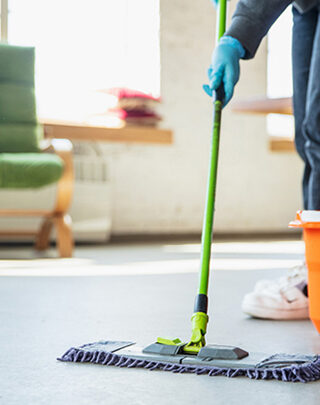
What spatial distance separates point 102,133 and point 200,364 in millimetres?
3171

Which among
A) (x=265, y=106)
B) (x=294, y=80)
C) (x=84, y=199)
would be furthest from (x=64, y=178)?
(x=294, y=80)

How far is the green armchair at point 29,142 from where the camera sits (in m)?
2.91

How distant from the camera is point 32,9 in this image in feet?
13.3

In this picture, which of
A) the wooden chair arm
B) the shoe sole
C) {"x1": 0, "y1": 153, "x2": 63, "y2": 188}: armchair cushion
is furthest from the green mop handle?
the wooden chair arm

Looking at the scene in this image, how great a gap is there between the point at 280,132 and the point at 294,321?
12.7 feet

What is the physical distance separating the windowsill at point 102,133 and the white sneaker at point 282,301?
8.01 feet

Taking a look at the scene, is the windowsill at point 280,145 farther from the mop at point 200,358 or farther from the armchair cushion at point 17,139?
the mop at point 200,358

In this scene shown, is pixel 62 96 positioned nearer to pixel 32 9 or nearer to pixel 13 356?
pixel 32 9

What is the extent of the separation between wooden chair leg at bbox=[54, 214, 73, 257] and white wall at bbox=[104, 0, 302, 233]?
4.10ft

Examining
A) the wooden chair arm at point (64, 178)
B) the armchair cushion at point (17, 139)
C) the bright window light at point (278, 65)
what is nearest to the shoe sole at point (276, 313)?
the wooden chair arm at point (64, 178)

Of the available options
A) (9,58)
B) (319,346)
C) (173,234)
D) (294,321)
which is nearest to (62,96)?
(9,58)

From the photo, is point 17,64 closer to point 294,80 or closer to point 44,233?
point 44,233

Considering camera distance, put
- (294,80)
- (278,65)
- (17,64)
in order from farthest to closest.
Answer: (278,65)
(17,64)
(294,80)

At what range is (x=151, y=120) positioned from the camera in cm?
425
